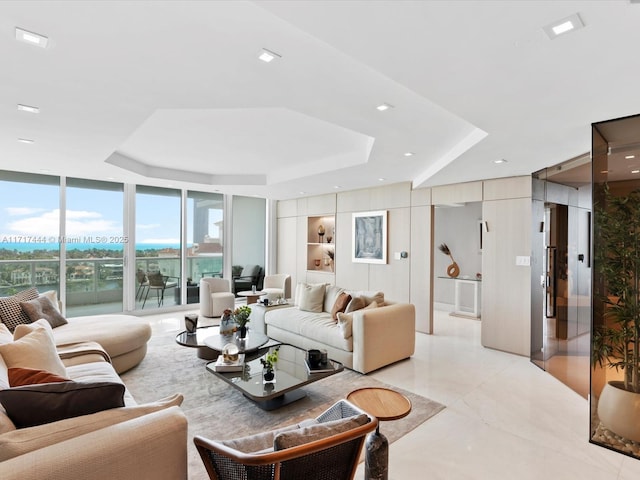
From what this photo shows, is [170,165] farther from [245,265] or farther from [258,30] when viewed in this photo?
[258,30]

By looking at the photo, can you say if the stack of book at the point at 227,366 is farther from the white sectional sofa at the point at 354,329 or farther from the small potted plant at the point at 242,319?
the white sectional sofa at the point at 354,329

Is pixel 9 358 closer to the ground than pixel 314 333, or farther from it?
farther from it

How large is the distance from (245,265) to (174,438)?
22.8 ft

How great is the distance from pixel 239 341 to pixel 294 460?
9.05 ft

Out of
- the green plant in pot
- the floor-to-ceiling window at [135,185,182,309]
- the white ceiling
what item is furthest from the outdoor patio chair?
the green plant in pot

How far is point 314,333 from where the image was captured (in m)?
4.39

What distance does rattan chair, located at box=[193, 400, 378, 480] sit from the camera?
130cm

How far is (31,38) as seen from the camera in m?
1.80

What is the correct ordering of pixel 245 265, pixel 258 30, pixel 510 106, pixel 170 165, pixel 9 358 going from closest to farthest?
pixel 258 30
pixel 9 358
pixel 510 106
pixel 170 165
pixel 245 265

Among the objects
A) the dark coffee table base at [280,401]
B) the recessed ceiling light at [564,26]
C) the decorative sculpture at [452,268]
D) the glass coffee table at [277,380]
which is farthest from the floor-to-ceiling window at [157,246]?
the recessed ceiling light at [564,26]

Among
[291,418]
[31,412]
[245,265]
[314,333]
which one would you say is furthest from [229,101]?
[245,265]

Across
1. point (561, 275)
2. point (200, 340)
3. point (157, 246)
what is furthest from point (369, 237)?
point (157, 246)

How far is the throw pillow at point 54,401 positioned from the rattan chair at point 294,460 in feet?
1.94

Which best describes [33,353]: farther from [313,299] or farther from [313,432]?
[313,299]
